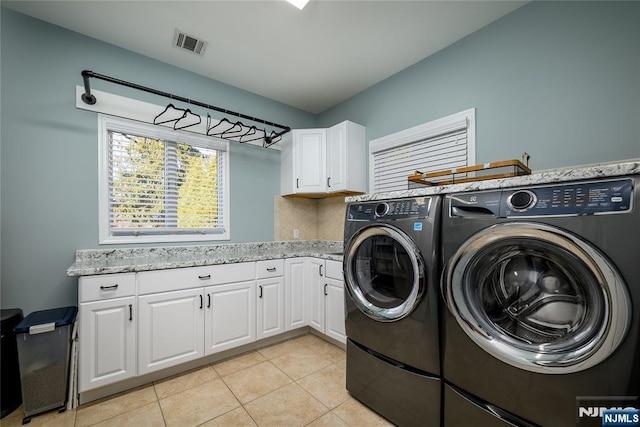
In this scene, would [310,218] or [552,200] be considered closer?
[552,200]

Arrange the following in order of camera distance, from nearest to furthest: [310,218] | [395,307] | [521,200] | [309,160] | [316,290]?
1. [521,200]
2. [395,307]
3. [316,290]
4. [309,160]
5. [310,218]

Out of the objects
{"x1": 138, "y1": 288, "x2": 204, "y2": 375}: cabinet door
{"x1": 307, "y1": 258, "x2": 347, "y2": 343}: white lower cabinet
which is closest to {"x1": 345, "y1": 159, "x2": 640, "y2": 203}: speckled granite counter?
{"x1": 307, "y1": 258, "x2": 347, "y2": 343}: white lower cabinet

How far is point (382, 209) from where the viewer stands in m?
1.55

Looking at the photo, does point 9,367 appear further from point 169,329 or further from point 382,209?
point 382,209

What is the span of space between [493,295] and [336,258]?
1.33 meters

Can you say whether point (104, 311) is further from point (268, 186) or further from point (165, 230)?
point (268, 186)

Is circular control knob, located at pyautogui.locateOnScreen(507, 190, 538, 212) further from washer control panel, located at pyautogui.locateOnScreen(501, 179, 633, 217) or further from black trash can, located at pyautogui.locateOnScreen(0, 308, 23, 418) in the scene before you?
black trash can, located at pyautogui.locateOnScreen(0, 308, 23, 418)

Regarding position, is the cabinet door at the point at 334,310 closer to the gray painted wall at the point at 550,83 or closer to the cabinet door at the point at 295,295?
the cabinet door at the point at 295,295

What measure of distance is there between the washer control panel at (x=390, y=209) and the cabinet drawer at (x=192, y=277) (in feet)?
3.73

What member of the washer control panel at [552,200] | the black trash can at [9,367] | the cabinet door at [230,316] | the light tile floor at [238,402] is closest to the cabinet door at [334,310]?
the light tile floor at [238,402]

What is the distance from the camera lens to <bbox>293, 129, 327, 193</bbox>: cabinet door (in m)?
2.98

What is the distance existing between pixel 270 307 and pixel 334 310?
0.60 metres

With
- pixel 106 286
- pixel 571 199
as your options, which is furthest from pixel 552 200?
pixel 106 286

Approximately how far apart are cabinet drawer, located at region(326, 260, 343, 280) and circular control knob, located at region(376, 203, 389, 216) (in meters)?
0.92
